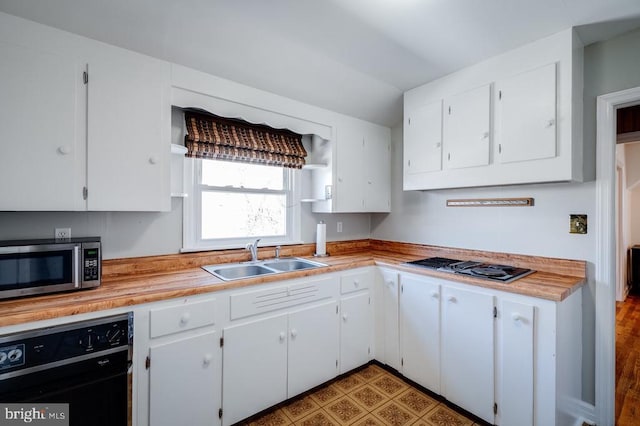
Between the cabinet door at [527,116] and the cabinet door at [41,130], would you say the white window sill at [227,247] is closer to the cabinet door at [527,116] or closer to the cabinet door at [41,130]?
the cabinet door at [41,130]

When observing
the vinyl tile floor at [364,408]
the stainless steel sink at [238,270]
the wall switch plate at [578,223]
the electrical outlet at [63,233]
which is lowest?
the vinyl tile floor at [364,408]

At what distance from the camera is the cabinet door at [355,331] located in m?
2.34

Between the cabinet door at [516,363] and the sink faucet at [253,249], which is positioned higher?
the sink faucet at [253,249]

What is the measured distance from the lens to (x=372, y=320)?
2555mm

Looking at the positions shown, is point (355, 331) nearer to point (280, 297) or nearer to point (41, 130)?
point (280, 297)

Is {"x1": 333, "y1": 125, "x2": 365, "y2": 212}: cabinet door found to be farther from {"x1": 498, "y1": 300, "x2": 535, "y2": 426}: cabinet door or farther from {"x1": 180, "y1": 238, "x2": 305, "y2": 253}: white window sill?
{"x1": 498, "y1": 300, "x2": 535, "y2": 426}: cabinet door

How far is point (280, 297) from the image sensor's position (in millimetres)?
1975

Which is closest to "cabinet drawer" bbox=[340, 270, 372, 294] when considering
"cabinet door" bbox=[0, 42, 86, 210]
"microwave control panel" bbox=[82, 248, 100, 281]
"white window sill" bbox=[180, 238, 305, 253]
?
"white window sill" bbox=[180, 238, 305, 253]

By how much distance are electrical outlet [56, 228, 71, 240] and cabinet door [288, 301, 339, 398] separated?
149cm

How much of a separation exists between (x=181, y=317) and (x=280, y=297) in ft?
2.06

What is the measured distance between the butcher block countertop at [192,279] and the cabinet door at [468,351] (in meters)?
0.14

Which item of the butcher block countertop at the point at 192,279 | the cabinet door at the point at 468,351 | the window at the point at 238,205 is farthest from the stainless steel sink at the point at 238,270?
the cabinet door at the point at 468,351

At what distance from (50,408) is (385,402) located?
1.92 metres

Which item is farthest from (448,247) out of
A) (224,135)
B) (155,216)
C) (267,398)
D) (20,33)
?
(20,33)
